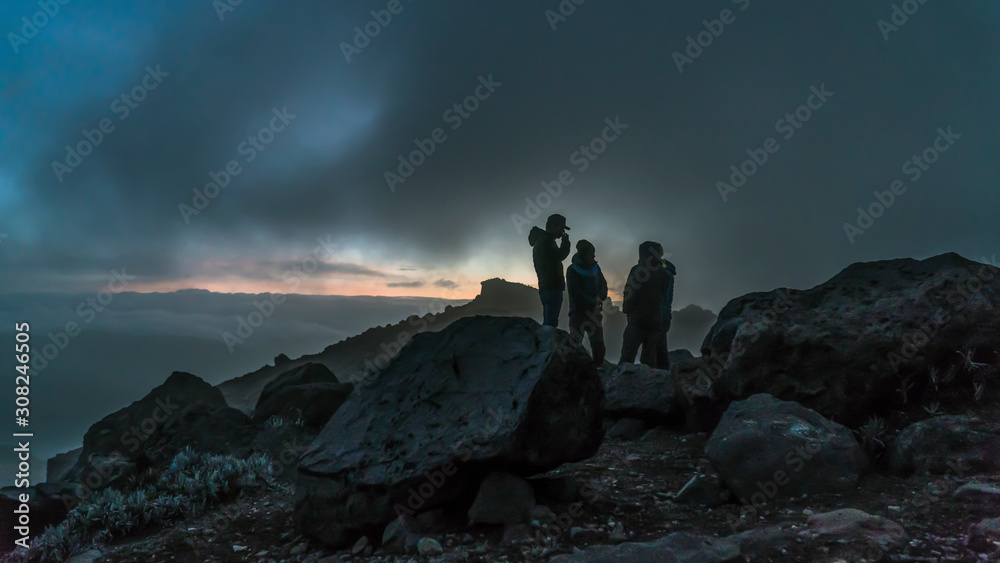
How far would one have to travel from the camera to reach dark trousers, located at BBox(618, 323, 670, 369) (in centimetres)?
1346

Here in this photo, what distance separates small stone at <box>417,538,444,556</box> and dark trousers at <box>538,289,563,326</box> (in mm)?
7628

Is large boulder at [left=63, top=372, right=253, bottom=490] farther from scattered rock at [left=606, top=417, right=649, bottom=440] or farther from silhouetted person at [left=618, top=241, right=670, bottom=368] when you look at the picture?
silhouetted person at [left=618, top=241, right=670, bottom=368]

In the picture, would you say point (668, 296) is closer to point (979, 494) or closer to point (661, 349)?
point (661, 349)

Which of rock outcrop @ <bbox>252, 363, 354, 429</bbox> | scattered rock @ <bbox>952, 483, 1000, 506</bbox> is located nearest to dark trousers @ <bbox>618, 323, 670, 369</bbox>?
rock outcrop @ <bbox>252, 363, 354, 429</bbox>

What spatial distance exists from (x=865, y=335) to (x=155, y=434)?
12149 millimetres

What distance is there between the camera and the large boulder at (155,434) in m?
10.4

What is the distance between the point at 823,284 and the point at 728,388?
221cm

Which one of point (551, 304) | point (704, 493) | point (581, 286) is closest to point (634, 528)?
point (704, 493)

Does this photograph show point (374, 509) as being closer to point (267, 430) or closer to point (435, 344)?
point (435, 344)

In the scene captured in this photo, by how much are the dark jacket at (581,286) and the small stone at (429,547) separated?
26.7 ft

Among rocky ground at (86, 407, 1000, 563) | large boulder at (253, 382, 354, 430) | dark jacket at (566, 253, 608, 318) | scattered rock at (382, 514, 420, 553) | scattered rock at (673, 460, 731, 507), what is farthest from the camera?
→ dark jacket at (566, 253, 608, 318)

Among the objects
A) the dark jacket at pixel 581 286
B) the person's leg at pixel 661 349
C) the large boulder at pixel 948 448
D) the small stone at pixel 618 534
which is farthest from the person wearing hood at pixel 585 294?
the small stone at pixel 618 534

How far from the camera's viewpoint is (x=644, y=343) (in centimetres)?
1362

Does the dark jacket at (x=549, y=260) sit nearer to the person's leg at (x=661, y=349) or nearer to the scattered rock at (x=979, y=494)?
the person's leg at (x=661, y=349)
